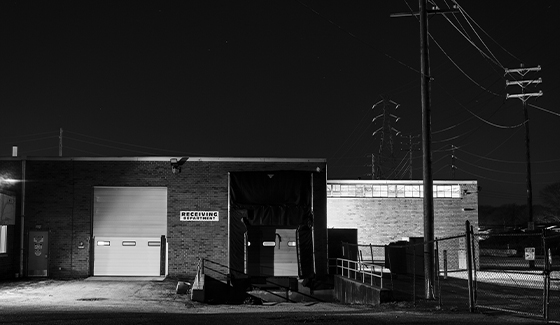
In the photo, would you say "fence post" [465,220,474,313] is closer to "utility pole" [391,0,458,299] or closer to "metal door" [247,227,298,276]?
"utility pole" [391,0,458,299]

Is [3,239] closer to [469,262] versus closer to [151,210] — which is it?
[151,210]

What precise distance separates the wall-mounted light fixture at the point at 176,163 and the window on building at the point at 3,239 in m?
7.63

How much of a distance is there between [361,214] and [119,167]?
15406 millimetres

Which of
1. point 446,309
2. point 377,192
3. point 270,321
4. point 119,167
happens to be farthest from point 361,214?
point 270,321

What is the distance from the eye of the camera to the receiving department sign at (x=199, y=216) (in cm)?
3050

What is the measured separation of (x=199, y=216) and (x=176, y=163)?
104 inches

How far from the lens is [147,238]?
31.0 meters

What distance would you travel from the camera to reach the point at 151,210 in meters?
31.0

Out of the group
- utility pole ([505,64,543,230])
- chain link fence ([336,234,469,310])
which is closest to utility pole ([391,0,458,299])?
chain link fence ([336,234,469,310])

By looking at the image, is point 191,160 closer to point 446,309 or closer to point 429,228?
point 429,228

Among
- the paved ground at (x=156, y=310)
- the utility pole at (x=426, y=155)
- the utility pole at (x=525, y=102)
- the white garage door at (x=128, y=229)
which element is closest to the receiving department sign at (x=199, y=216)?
the white garage door at (x=128, y=229)

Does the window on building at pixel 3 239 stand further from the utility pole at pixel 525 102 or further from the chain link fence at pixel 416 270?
the utility pole at pixel 525 102

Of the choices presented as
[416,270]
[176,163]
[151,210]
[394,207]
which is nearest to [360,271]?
[416,270]

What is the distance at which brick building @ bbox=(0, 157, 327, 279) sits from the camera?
98.9 ft
